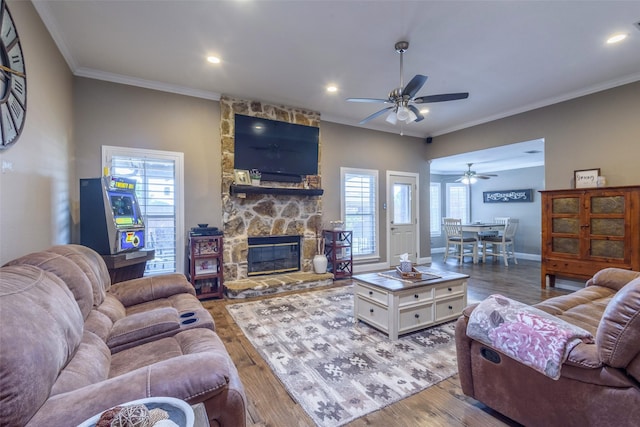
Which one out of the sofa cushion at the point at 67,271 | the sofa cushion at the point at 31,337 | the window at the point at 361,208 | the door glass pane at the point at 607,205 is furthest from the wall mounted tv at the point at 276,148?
the door glass pane at the point at 607,205

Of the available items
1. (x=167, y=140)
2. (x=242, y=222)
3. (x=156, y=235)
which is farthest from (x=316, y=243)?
(x=167, y=140)

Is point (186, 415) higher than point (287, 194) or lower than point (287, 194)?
lower

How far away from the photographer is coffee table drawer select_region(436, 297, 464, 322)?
9.88 feet

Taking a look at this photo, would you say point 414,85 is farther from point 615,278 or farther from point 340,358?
point 340,358

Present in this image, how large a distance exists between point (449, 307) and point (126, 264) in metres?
3.48

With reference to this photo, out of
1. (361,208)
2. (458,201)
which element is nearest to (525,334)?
(361,208)

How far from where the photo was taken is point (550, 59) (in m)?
3.47

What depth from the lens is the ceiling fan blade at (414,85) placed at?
2.74 metres

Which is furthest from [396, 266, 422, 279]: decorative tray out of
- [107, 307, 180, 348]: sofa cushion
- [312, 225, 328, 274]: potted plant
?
[107, 307, 180, 348]: sofa cushion

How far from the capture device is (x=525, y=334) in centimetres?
146

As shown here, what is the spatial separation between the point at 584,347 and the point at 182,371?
1819mm

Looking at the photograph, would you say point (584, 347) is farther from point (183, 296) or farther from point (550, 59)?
point (550, 59)

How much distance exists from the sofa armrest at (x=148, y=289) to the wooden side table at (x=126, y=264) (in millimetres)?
515

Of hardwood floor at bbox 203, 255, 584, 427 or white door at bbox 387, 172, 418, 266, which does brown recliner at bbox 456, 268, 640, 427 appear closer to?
hardwood floor at bbox 203, 255, 584, 427
